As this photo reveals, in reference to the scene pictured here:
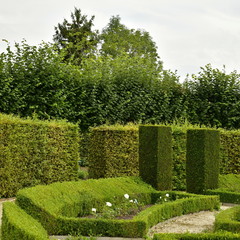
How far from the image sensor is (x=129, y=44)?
166ft

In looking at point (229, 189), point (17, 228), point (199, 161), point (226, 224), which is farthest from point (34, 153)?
point (17, 228)

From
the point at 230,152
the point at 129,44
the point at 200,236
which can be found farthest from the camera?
the point at 129,44

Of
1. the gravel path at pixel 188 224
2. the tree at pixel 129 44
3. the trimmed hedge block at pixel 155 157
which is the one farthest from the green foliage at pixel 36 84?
the tree at pixel 129 44

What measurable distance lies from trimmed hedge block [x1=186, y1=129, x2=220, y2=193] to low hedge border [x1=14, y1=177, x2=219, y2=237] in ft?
6.58

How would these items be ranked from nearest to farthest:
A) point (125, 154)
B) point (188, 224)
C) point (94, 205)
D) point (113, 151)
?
point (188, 224) → point (94, 205) → point (113, 151) → point (125, 154)

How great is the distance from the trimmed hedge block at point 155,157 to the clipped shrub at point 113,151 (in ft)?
7.91

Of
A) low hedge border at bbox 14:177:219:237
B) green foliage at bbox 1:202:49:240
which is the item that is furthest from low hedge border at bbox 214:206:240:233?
green foliage at bbox 1:202:49:240

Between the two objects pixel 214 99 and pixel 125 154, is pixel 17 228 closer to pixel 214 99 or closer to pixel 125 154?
pixel 125 154

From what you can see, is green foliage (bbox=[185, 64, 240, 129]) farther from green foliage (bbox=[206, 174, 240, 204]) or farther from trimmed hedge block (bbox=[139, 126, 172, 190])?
trimmed hedge block (bbox=[139, 126, 172, 190])

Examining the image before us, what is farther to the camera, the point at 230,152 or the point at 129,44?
the point at 129,44

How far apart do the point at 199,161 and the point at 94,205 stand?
5726mm

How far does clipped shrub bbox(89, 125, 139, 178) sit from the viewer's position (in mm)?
19500

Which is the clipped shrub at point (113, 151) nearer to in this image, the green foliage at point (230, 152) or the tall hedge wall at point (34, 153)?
the tall hedge wall at point (34, 153)

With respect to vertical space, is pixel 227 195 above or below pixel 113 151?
below
